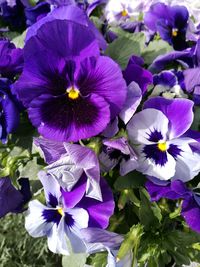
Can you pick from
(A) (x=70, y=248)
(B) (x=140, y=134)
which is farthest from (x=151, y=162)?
(A) (x=70, y=248)

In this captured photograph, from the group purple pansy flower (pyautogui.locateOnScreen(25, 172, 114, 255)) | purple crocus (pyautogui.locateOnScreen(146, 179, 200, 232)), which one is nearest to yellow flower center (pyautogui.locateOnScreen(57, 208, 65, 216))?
purple pansy flower (pyautogui.locateOnScreen(25, 172, 114, 255))

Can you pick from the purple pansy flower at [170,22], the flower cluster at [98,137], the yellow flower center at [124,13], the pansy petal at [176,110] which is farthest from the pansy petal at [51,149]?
the yellow flower center at [124,13]

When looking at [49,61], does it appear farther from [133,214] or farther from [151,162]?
[133,214]

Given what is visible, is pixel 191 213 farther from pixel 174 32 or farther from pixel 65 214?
pixel 174 32

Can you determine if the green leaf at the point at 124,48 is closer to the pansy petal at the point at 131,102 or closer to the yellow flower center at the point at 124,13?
the pansy petal at the point at 131,102

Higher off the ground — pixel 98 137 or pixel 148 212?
pixel 98 137

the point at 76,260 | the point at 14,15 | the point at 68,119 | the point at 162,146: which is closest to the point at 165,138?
the point at 162,146
